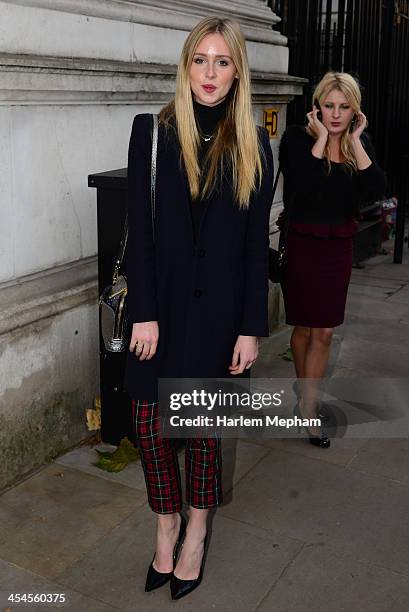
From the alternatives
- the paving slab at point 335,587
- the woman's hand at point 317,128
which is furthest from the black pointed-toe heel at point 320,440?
the woman's hand at point 317,128

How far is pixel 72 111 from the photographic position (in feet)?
13.8

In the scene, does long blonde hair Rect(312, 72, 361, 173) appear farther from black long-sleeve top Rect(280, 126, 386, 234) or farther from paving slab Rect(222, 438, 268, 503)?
paving slab Rect(222, 438, 268, 503)

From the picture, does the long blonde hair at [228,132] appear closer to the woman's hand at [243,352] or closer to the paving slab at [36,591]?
the woman's hand at [243,352]

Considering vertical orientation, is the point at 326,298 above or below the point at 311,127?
below

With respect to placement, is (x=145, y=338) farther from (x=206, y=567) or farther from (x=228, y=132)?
(x=206, y=567)

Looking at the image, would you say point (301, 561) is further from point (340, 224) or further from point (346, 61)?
point (346, 61)

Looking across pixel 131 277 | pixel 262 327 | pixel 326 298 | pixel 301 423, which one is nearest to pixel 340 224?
pixel 326 298

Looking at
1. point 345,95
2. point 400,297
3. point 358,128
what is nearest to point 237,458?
point 358,128

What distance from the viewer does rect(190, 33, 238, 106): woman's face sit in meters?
2.74

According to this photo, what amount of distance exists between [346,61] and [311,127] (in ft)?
16.9

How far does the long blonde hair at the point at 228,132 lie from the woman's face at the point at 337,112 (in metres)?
1.45

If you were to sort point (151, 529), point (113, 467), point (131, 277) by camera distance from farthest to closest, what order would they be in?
point (113, 467) → point (151, 529) → point (131, 277)

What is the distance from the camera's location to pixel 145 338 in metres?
2.87

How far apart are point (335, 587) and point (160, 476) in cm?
83
